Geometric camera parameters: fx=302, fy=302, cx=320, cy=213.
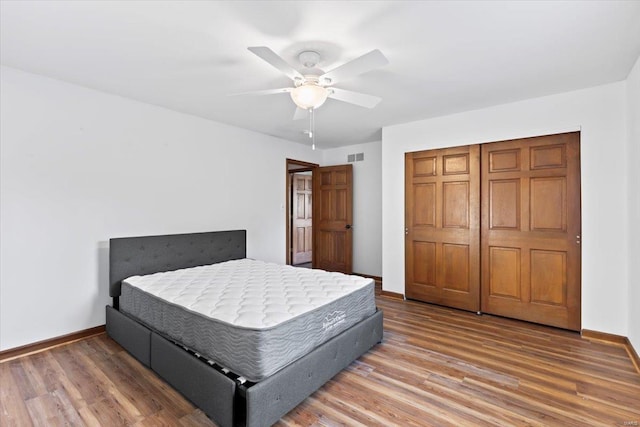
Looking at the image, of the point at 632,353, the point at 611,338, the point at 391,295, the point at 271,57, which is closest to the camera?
the point at 271,57

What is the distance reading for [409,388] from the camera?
2.16 meters

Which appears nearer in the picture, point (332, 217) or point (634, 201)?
point (634, 201)

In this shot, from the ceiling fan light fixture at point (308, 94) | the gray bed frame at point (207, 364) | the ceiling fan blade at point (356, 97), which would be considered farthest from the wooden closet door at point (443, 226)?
the ceiling fan light fixture at point (308, 94)

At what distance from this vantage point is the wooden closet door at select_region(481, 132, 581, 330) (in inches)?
123

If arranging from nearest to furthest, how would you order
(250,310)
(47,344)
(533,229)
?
1. (250,310)
2. (47,344)
3. (533,229)

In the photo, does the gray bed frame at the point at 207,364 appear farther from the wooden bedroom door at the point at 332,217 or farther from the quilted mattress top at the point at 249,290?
the wooden bedroom door at the point at 332,217

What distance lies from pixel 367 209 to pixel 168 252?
3.31 metres

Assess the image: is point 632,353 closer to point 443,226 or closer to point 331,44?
point 443,226

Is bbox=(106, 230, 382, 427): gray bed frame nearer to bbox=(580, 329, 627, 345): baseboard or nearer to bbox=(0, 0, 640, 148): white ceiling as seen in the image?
bbox=(0, 0, 640, 148): white ceiling

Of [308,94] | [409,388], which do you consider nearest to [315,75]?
[308,94]

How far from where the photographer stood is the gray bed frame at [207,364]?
1.68m

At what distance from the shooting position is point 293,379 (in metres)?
1.85

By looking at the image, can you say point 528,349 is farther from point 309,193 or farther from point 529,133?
point 309,193

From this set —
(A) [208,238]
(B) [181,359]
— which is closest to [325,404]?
(B) [181,359]
